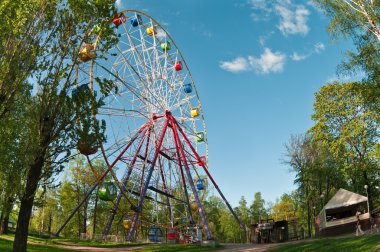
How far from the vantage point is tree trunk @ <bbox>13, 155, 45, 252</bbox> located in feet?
41.2

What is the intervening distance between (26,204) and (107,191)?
1148 cm

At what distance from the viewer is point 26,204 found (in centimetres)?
1320

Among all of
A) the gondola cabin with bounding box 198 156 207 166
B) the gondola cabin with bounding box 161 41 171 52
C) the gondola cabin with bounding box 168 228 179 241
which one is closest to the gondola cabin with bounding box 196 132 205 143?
the gondola cabin with bounding box 198 156 207 166

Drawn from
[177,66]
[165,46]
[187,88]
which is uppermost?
[165,46]

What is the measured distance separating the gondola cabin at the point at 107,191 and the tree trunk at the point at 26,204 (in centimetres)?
1131

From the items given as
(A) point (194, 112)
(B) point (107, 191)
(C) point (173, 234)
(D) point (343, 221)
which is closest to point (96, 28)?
(B) point (107, 191)

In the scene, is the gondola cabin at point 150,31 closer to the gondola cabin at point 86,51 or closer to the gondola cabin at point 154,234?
the gondola cabin at point 154,234

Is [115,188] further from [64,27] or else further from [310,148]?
[310,148]

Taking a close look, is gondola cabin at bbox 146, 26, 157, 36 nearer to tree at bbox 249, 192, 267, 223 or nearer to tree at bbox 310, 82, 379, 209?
tree at bbox 310, 82, 379, 209

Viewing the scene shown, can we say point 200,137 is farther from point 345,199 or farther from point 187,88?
point 345,199

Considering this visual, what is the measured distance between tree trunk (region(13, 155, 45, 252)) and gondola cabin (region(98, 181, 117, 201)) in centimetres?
1131

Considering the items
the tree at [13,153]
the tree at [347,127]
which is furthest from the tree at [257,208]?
the tree at [13,153]

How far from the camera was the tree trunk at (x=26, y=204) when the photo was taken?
12568mm

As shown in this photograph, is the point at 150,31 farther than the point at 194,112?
No
